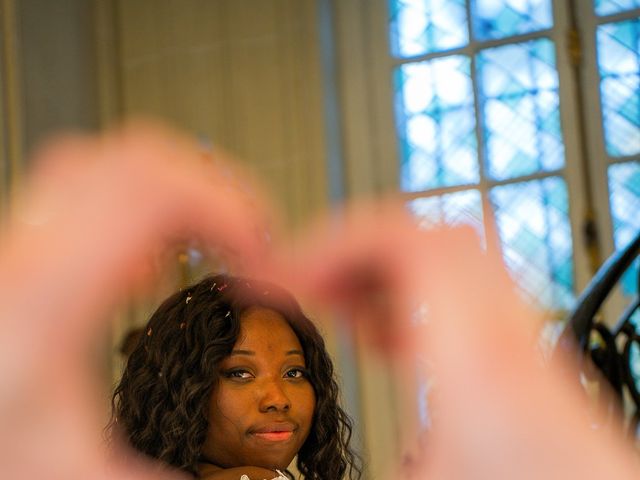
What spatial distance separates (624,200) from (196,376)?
4.10 metres

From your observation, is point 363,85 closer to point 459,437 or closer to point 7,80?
point 7,80

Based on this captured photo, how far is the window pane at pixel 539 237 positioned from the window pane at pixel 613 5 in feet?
2.50

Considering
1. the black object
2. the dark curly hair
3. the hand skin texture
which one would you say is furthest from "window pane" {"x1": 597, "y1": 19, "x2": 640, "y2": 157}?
the dark curly hair

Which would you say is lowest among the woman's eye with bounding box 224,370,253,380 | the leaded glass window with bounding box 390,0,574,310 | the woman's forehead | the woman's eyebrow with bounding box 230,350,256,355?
the woman's eye with bounding box 224,370,253,380

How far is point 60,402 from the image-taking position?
4.67 ft

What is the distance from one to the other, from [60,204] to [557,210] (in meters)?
4.30

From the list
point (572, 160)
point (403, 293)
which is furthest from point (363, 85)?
point (403, 293)

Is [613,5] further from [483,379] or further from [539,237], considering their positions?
[483,379]

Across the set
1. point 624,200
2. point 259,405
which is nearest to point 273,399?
point 259,405

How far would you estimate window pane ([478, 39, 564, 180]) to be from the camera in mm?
6156

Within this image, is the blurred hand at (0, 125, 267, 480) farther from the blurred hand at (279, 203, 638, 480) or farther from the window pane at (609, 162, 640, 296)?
the window pane at (609, 162, 640, 296)

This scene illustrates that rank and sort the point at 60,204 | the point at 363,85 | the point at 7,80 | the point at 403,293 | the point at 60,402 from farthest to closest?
the point at 363,85
the point at 7,80
the point at 403,293
the point at 60,204
the point at 60,402

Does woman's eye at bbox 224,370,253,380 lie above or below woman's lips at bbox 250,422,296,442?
above

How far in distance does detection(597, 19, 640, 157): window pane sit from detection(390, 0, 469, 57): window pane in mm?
652
